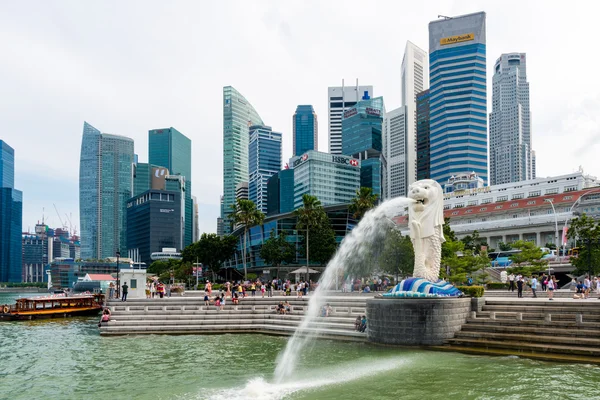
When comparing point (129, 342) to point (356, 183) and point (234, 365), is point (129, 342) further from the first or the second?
point (356, 183)

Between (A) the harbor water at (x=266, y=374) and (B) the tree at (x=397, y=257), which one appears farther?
(B) the tree at (x=397, y=257)

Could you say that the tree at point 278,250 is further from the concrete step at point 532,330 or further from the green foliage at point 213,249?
the concrete step at point 532,330

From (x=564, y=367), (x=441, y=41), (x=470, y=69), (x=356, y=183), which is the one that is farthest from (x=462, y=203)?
(x=564, y=367)

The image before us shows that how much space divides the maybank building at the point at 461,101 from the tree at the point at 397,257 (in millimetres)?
133509

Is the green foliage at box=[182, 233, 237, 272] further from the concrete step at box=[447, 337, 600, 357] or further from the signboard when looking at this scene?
the signboard

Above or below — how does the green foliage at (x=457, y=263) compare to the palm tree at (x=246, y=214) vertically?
below

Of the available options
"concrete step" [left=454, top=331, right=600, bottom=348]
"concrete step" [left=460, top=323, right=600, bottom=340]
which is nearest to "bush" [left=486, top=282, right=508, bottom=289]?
"concrete step" [left=460, top=323, right=600, bottom=340]

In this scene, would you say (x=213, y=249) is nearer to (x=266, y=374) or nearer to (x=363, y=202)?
(x=363, y=202)

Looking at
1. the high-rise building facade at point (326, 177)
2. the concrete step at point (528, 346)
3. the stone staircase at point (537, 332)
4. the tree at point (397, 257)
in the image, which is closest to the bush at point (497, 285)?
the tree at point (397, 257)

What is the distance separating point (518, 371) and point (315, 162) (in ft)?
517

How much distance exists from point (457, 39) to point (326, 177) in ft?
234

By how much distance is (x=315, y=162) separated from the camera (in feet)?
575

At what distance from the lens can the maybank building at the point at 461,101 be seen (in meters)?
180

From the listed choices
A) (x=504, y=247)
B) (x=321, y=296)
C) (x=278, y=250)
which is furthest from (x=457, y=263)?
(x=504, y=247)
